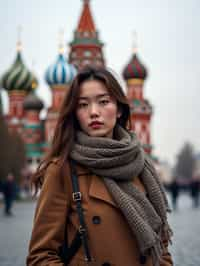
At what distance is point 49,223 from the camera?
94.9 inches

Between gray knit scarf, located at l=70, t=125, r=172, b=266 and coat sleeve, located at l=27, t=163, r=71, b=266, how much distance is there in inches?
7.0

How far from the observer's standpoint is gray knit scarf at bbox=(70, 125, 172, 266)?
2.41m

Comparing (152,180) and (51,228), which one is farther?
(152,180)

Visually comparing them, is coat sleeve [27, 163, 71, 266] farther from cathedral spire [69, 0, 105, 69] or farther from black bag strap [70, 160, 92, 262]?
cathedral spire [69, 0, 105, 69]

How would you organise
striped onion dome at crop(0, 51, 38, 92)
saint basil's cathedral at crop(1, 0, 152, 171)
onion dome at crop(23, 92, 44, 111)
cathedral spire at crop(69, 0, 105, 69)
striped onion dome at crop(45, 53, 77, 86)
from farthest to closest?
striped onion dome at crop(0, 51, 38, 92), onion dome at crop(23, 92, 44, 111), cathedral spire at crop(69, 0, 105, 69), saint basil's cathedral at crop(1, 0, 152, 171), striped onion dome at crop(45, 53, 77, 86)

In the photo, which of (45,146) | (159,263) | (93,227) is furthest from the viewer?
(45,146)

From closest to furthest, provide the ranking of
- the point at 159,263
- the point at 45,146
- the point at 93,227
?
the point at 93,227 → the point at 159,263 → the point at 45,146

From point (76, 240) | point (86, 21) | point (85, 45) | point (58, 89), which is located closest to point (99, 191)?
point (76, 240)

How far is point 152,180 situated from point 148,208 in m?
0.20

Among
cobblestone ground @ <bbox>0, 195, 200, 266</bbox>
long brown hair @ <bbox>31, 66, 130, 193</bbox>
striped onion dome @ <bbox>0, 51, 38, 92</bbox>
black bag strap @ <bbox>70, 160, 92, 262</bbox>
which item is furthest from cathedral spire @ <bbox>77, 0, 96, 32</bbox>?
black bag strap @ <bbox>70, 160, 92, 262</bbox>

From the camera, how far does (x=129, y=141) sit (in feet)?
8.82

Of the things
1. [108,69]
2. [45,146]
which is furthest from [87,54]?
[108,69]

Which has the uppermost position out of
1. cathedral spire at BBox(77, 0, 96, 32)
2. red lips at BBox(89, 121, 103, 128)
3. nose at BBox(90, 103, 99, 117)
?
cathedral spire at BBox(77, 0, 96, 32)

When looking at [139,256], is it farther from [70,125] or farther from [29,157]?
[29,157]
